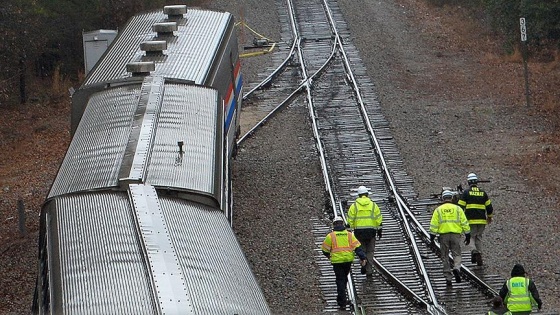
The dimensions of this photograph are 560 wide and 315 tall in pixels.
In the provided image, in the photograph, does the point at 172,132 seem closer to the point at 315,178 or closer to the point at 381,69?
the point at 315,178

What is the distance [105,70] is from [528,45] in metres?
16.8

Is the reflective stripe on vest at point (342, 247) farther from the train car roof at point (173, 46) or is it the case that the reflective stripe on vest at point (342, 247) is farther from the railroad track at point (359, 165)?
the train car roof at point (173, 46)

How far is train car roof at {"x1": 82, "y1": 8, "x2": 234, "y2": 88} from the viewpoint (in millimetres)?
15922

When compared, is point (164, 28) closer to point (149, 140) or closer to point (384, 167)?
point (384, 167)

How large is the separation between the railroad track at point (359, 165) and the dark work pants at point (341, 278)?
152 mm

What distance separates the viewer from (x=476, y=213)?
15.7m

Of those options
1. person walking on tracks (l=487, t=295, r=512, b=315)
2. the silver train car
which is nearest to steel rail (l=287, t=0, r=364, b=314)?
person walking on tracks (l=487, t=295, r=512, b=315)

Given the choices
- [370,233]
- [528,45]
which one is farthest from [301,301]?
[528,45]

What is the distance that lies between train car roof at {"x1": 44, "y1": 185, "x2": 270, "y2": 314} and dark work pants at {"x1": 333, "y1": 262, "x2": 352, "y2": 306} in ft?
12.4

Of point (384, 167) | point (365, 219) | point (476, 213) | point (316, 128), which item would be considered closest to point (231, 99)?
point (384, 167)

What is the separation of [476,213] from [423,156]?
584 centimetres

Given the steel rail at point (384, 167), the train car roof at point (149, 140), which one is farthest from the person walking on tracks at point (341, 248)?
the train car roof at point (149, 140)

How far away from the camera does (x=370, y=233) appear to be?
15.2m

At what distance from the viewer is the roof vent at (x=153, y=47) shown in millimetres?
16656
